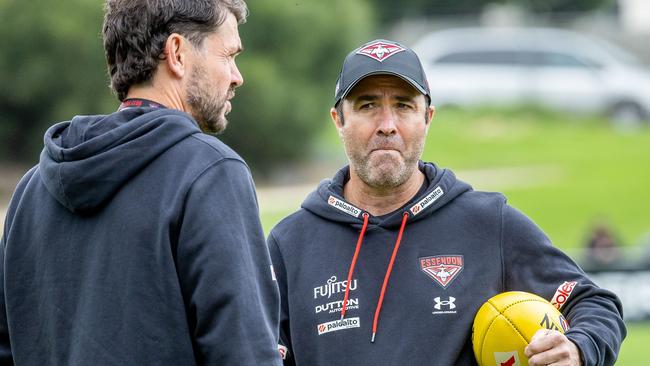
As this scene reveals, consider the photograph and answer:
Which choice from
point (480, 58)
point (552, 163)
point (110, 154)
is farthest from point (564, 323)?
point (480, 58)

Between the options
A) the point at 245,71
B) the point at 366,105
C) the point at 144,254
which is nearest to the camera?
the point at 144,254

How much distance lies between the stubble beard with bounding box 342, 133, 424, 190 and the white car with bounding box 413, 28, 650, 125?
3173 centimetres

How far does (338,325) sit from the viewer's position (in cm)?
403

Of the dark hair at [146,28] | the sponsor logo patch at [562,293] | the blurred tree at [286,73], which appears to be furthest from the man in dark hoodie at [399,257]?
the blurred tree at [286,73]

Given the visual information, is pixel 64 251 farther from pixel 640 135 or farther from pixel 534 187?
pixel 640 135

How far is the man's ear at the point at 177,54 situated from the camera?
123 inches

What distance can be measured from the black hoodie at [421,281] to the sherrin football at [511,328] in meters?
0.10

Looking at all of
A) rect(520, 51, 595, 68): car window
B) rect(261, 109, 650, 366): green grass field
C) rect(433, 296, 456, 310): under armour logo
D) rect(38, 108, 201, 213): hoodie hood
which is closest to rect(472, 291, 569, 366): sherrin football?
rect(433, 296, 456, 310): under armour logo

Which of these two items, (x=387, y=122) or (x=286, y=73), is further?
(x=286, y=73)

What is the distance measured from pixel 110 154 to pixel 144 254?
287 millimetres

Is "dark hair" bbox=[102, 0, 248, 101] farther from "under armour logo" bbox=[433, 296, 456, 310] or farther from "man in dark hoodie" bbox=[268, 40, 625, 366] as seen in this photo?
"under armour logo" bbox=[433, 296, 456, 310]

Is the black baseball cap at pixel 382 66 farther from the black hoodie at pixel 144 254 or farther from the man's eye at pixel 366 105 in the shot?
the black hoodie at pixel 144 254

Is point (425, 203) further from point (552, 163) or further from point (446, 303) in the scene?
point (552, 163)

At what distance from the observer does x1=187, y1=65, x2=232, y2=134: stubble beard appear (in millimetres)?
3189
